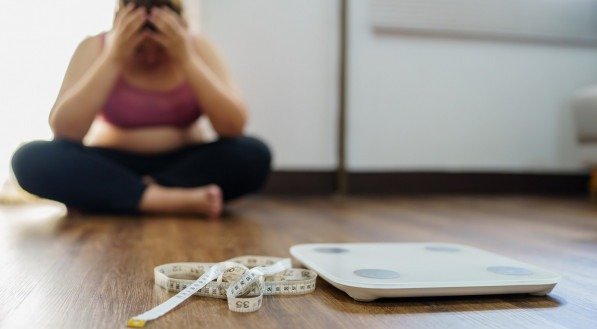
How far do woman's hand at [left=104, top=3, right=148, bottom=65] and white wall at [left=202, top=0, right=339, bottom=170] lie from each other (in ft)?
3.04

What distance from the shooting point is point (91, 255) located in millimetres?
842

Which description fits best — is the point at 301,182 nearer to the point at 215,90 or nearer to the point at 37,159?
the point at 215,90

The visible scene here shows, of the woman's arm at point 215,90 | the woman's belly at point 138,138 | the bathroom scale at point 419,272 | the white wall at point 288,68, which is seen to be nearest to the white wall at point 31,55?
the bathroom scale at point 419,272

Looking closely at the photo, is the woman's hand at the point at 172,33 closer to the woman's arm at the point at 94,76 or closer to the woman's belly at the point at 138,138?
the woman's arm at the point at 94,76

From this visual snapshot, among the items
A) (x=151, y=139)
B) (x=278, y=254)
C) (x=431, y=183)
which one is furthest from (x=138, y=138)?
(x=431, y=183)

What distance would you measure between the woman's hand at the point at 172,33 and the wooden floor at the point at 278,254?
14.0 inches

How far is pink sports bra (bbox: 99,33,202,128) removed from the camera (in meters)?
1.25

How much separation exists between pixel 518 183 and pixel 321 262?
1.75 m

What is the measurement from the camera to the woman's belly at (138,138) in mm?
1386

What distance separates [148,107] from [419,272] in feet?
2.78

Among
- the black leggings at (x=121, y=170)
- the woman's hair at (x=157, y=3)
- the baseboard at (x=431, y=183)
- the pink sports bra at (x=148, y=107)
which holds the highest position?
the woman's hair at (x=157, y=3)

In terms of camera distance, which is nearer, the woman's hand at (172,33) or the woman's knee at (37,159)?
the woman's hand at (172,33)

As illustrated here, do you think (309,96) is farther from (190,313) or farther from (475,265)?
(190,313)

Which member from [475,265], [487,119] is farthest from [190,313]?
[487,119]
